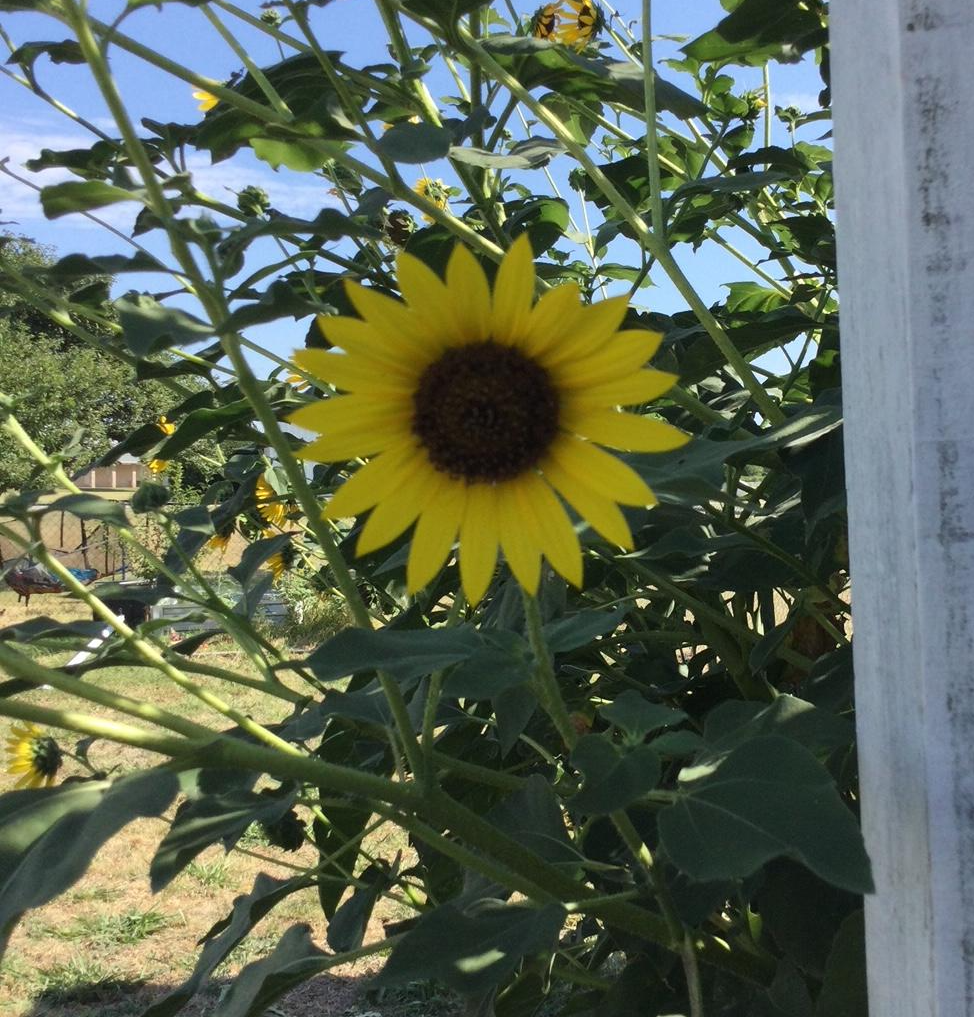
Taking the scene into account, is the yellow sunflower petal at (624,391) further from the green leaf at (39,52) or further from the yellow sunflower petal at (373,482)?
the green leaf at (39,52)

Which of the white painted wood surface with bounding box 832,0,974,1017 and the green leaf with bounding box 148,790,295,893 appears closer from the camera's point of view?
the white painted wood surface with bounding box 832,0,974,1017

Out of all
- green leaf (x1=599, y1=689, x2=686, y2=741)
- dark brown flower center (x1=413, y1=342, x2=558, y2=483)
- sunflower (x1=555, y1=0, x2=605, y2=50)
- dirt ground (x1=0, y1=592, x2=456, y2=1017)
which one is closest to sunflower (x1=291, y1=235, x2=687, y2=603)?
dark brown flower center (x1=413, y1=342, x2=558, y2=483)


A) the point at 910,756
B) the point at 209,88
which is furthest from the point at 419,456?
the point at 209,88

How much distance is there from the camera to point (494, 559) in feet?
2.42

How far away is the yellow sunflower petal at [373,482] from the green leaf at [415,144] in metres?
0.30

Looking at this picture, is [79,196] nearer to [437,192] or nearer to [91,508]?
[91,508]

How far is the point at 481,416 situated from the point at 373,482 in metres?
0.08

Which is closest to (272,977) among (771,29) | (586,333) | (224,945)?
(224,945)

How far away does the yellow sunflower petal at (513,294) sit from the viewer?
2.17 ft

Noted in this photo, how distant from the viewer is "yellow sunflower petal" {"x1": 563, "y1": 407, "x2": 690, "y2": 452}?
0.64m

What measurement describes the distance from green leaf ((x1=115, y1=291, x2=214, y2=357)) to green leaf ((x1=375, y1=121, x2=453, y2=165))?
0.89ft

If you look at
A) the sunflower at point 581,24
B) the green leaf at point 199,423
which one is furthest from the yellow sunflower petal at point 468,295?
the sunflower at point 581,24

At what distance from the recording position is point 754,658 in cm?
120

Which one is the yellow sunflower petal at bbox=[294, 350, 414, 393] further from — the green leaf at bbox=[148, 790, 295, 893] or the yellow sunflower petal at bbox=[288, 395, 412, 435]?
the green leaf at bbox=[148, 790, 295, 893]
